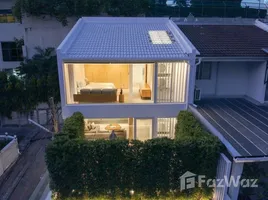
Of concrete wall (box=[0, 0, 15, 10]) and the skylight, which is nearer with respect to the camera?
the skylight

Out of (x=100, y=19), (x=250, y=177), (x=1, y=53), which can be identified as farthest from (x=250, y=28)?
(x=1, y=53)

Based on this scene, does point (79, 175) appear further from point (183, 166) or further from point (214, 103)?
point (214, 103)

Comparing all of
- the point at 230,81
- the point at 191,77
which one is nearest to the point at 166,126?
the point at 191,77

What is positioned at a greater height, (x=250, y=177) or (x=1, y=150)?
(x=250, y=177)

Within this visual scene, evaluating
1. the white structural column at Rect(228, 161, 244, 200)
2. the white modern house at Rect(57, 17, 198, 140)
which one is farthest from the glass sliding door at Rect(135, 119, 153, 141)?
the white structural column at Rect(228, 161, 244, 200)

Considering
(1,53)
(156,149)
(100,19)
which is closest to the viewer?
(156,149)

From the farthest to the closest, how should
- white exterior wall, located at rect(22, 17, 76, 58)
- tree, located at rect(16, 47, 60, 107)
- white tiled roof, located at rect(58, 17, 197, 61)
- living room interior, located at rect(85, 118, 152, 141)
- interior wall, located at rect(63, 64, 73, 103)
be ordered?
white exterior wall, located at rect(22, 17, 76, 58), tree, located at rect(16, 47, 60, 107), living room interior, located at rect(85, 118, 152, 141), interior wall, located at rect(63, 64, 73, 103), white tiled roof, located at rect(58, 17, 197, 61)

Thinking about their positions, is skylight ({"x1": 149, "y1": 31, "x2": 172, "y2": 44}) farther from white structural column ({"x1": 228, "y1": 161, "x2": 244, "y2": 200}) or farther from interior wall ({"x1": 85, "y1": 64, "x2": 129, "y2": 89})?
white structural column ({"x1": 228, "y1": 161, "x2": 244, "y2": 200})
